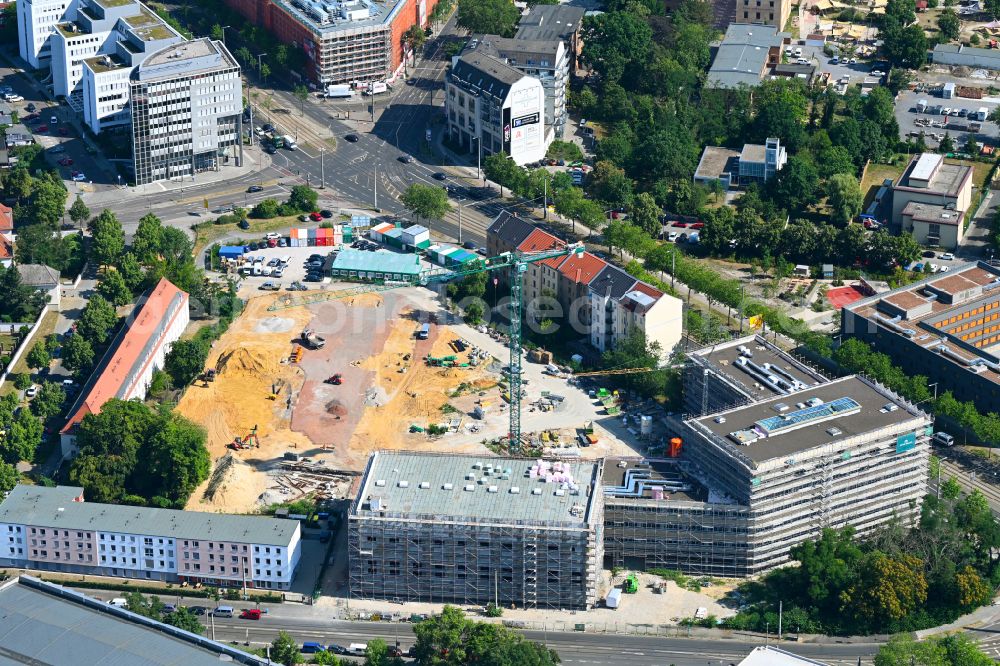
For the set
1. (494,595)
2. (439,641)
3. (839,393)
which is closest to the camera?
(439,641)

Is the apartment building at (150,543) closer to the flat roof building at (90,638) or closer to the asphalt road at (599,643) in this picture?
the asphalt road at (599,643)

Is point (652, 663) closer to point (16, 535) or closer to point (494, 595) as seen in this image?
point (494, 595)

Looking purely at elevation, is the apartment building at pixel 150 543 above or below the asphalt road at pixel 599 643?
above

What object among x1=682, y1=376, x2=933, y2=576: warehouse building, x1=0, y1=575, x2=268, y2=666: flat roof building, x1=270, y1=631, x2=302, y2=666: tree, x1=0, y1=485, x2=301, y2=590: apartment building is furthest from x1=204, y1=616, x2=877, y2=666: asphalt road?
x1=682, y1=376, x2=933, y2=576: warehouse building

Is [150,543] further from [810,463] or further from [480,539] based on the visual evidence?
[810,463]

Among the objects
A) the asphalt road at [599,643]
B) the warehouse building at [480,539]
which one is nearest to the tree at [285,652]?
the asphalt road at [599,643]

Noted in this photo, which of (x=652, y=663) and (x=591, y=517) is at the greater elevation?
(x=591, y=517)

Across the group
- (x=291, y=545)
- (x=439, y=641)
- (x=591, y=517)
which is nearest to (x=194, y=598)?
(x=291, y=545)
